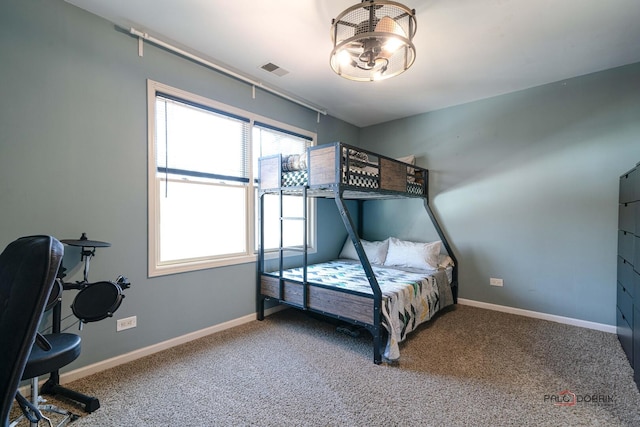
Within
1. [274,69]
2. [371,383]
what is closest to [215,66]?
[274,69]

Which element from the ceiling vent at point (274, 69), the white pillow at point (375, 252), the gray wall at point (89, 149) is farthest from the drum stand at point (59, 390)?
the white pillow at point (375, 252)

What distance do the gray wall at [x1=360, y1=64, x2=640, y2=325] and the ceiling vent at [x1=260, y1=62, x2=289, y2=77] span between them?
7.21ft

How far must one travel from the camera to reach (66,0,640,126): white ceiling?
2.06 meters

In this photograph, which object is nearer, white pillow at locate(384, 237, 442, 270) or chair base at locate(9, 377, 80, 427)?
chair base at locate(9, 377, 80, 427)

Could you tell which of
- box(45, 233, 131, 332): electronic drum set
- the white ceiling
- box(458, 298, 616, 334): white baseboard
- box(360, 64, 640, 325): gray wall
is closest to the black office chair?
box(45, 233, 131, 332): electronic drum set

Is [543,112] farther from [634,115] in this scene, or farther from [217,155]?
[217,155]

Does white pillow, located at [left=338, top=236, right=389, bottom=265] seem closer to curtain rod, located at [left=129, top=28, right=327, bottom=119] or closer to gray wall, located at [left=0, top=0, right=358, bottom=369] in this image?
curtain rod, located at [left=129, top=28, right=327, bottom=119]

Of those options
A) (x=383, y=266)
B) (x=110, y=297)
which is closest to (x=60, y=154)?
(x=110, y=297)

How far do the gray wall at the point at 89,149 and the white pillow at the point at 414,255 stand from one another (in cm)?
236

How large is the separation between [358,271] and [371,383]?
1.47 m

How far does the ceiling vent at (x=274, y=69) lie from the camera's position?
287 cm

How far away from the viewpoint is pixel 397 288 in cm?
268

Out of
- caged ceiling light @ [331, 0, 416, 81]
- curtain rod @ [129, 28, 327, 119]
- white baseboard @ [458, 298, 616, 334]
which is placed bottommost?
white baseboard @ [458, 298, 616, 334]

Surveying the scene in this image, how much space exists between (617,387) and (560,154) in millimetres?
2305
